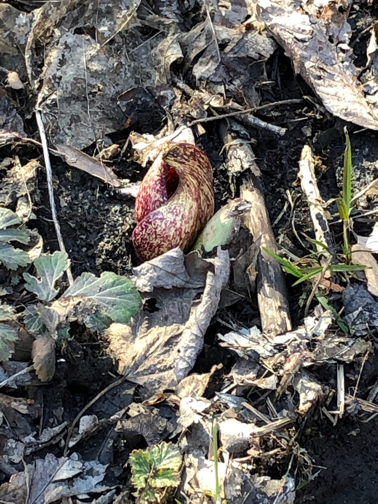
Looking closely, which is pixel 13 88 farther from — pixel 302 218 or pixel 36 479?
pixel 36 479

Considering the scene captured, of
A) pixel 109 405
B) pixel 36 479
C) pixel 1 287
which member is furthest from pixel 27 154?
pixel 36 479

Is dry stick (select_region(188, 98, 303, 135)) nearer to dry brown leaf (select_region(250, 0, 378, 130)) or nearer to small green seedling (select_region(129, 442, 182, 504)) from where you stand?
dry brown leaf (select_region(250, 0, 378, 130))

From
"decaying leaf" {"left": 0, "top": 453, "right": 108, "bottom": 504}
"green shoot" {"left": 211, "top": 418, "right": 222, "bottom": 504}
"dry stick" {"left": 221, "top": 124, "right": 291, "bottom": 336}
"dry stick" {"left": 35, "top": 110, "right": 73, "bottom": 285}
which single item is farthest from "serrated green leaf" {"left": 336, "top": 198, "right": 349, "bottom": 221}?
"decaying leaf" {"left": 0, "top": 453, "right": 108, "bottom": 504}

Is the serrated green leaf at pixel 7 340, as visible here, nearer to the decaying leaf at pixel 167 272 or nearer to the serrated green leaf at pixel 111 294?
the serrated green leaf at pixel 111 294

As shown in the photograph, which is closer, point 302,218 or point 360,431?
point 360,431

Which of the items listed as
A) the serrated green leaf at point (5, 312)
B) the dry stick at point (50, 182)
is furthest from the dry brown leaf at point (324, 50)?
the serrated green leaf at point (5, 312)

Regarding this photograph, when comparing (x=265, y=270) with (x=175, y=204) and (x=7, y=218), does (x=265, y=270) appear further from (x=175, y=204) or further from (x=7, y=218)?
(x=7, y=218)

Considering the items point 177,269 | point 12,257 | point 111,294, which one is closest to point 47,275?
point 12,257
